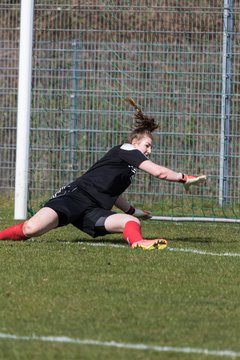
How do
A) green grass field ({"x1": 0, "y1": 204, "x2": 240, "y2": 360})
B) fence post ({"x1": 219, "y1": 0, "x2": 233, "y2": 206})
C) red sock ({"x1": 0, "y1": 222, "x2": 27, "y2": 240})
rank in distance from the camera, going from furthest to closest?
fence post ({"x1": 219, "y1": 0, "x2": 233, "y2": 206}), red sock ({"x1": 0, "y1": 222, "x2": 27, "y2": 240}), green grass field ({"x1": 0, "y1": 204, "x2": 240, "y2": 360})

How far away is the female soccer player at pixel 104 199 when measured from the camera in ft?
29.3

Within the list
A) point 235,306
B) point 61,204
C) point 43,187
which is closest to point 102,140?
point 43,187

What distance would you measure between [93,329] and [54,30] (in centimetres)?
892

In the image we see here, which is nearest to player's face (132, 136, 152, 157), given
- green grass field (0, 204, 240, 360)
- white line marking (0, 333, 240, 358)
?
green grass field (0, 204, 240, 360)

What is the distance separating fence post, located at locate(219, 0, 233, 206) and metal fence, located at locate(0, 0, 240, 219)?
1 cm

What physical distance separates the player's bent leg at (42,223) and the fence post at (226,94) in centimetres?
Result: 473

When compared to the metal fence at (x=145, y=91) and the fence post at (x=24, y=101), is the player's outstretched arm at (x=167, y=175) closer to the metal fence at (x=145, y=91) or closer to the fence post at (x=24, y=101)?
the fence post at (x=24, y=101)

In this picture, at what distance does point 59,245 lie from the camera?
30.1 feet

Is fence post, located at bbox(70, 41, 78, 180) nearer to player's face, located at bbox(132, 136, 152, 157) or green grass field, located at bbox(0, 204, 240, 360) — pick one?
green grass field, located at bbox(0, 204, 240, 360)

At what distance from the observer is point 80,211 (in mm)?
9188

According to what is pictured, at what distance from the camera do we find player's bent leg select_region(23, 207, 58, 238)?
900cm

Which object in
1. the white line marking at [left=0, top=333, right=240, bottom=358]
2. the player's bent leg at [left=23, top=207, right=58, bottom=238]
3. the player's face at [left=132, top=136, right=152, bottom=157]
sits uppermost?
the player's face at [left=132, top=136, right=152, bottom=157]

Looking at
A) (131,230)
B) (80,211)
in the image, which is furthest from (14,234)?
(131,230)

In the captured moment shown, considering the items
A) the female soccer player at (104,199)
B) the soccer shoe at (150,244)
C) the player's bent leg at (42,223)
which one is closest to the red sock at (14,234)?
the female soccer player at (104,199)
